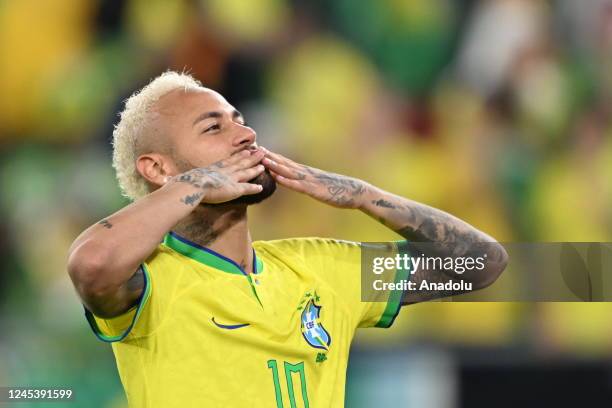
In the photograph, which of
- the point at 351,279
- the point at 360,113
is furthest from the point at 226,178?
the point at 360,113

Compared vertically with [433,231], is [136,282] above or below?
below

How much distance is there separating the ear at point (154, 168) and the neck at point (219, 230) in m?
0.17

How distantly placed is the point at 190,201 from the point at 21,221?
3.48m

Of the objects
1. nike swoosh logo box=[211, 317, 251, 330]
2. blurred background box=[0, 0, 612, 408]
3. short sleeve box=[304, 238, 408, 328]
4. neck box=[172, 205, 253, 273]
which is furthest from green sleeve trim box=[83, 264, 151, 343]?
blurred background box=[0, 0, 612, 408]

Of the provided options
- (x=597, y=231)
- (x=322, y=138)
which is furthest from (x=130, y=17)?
(x=597, y=231)

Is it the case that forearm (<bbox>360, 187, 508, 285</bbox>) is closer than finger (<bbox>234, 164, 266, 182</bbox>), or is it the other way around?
finger (<bbox>234, 164, 266, 182</bbox>)

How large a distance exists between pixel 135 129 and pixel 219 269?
58cm

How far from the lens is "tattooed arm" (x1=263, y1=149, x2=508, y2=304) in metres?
3.26

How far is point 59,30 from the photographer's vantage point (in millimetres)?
6469

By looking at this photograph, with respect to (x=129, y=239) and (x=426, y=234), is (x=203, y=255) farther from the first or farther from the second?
(x=426, y=234)

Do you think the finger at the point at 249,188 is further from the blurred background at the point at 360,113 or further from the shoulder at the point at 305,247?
the blurred background at the point at 360,113

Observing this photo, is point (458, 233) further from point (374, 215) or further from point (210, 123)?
point (210, 123)

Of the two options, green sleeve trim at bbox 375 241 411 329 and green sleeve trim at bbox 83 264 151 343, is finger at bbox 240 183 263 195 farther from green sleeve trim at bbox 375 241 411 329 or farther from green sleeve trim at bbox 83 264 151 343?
green sleeve trim at bbox 375 241 411 329

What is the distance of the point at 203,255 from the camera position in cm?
306
